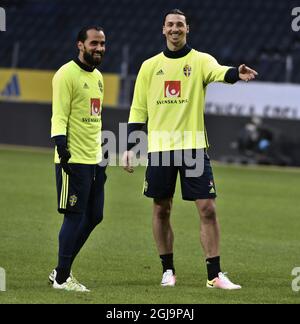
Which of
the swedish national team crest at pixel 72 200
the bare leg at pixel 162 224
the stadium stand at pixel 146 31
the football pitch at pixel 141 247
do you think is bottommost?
the football pitch at pixel 141 247

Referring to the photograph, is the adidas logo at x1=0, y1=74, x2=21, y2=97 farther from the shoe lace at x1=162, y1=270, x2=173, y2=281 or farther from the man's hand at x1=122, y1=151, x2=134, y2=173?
the shoe lace at x1=162, y1=270, x2=173, y2=281

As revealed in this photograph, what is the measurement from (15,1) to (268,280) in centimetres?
2872

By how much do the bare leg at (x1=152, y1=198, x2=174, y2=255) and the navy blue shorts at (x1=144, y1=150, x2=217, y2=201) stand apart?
91 mm

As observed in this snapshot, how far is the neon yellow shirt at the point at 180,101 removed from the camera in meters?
8.84

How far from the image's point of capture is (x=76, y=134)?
28.2ft

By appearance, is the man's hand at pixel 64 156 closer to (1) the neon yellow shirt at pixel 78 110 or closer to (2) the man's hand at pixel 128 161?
(1) the neon yellow shirt at pixel 78 110

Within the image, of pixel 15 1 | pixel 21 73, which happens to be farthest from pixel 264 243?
pixel 15 1

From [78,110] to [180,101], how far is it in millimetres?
919

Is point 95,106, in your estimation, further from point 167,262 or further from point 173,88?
point 167,262

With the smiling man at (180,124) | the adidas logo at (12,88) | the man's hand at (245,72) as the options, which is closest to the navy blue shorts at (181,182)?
the smiling man at (180,124)

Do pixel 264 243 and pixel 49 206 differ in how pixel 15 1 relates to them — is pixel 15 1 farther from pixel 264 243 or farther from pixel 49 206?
pixel 264 243

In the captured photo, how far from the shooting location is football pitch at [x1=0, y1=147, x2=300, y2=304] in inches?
327

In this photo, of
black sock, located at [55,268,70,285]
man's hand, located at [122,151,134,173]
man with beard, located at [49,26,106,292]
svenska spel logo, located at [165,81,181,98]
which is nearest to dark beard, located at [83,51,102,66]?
man with beard, located at [49,26,106,292]

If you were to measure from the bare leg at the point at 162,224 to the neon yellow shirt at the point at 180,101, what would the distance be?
50cm
